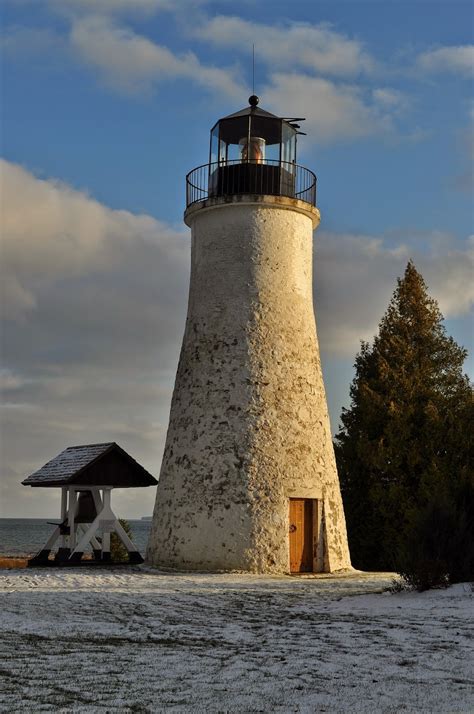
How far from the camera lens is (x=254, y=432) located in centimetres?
1928

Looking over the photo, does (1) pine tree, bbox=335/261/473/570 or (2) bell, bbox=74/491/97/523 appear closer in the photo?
(2) bell, bbox=74/491/97/523

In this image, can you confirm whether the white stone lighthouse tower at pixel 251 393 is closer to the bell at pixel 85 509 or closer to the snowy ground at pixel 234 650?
the bell at pixel 85 509

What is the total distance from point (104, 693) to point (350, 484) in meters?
21.6

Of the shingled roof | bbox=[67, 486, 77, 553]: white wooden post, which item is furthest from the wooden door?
bbox=[67, 486, 77, 553]: white wooden post

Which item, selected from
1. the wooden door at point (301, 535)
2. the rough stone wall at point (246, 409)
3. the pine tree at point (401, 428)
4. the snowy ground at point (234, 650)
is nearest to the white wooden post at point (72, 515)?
the rough stone wall at point (246, 409)

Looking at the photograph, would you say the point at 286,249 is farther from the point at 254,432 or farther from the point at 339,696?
the point at 339,696

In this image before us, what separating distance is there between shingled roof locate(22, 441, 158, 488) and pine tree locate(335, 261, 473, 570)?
8522mm

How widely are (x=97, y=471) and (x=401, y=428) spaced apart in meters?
10.4

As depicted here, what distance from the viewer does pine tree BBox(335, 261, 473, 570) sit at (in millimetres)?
26375

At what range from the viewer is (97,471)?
21.1 m

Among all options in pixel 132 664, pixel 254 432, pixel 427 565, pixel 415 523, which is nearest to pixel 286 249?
pixel 254 432

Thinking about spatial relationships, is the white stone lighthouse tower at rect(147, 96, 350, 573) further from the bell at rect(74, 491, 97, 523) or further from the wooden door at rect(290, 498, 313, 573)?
the bell at rect(74, 491, 97, 523)

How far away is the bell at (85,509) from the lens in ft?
70.4

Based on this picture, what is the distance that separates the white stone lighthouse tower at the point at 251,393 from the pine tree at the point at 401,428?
20.8 feet
